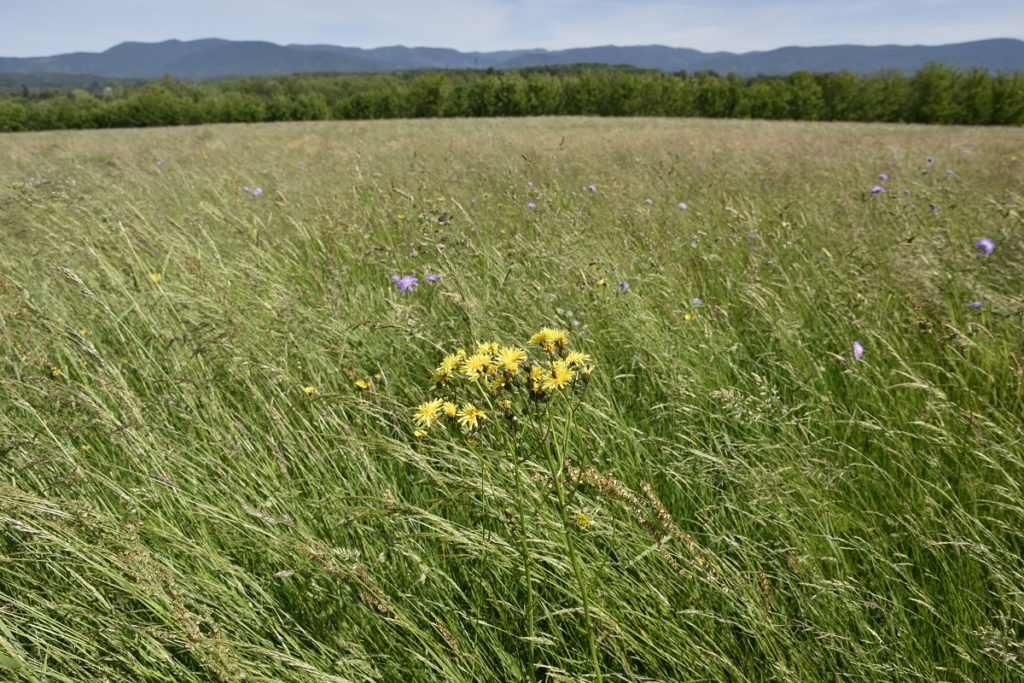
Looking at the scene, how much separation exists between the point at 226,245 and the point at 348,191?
1798 mm

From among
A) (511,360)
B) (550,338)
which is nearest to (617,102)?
(550,338)

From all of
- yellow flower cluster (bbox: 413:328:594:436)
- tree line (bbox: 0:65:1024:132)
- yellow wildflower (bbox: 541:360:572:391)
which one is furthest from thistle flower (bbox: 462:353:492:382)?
tree line (bbox: 0:65:1024:132)

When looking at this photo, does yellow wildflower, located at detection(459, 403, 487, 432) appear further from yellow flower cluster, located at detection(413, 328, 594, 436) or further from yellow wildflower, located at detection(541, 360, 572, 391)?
yellow wildflower, located at detection(541, 360, 572, 391)

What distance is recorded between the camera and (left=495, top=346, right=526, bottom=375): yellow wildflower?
105 centimetres

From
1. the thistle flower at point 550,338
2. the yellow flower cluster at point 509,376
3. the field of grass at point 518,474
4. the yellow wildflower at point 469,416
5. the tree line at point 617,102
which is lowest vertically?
the field of grass at point 518,474

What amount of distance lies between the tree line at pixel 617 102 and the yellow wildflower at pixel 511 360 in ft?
162

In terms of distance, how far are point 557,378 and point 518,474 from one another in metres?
0.20

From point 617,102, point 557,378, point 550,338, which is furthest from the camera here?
point 617,102

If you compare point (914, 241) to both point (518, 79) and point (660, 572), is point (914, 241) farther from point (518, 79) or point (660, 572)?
point (518, 79)

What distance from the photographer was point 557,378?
999 mm

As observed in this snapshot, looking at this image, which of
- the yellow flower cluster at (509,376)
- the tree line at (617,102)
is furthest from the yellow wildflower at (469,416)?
the tree line at (617,102)

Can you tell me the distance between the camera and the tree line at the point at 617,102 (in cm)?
4219

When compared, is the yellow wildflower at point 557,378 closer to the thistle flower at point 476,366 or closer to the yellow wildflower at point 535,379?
the yellow wildflower at point 535,379

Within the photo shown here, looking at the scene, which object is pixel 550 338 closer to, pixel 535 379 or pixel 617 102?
pixel 535 379
